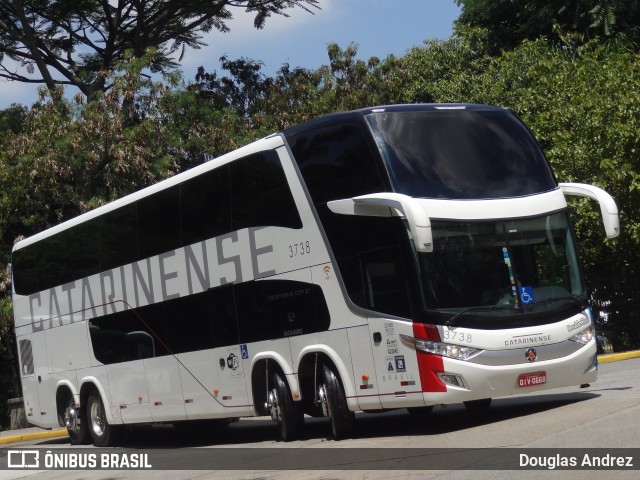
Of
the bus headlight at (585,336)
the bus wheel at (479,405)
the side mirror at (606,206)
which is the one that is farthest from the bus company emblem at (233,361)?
the side mirror at (606,206)

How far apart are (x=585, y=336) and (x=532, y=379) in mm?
1110

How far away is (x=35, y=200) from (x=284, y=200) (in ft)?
54.3

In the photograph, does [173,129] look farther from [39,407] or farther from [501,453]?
[501,453]

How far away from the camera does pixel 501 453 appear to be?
34.4 ft

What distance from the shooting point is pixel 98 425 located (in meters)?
20.1

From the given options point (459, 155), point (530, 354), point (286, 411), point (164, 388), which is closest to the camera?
point (530, 354)

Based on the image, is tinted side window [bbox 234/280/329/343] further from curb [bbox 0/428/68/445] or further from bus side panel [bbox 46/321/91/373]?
curb [bbox 0/428/68/445]

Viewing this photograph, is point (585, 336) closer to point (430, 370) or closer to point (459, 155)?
point (430, 370)

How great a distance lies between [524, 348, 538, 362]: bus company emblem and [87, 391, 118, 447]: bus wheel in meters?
9.48

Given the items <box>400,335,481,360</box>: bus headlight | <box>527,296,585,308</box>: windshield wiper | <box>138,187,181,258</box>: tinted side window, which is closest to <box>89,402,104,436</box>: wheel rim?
<box>138,187,181,258</box>: tinted side window

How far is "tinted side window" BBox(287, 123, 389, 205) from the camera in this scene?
43.5 feet

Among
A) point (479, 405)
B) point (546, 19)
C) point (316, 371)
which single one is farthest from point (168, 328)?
point (546, 19)

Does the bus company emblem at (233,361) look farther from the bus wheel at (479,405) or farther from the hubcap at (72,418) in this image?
the hubcap at (72,418)

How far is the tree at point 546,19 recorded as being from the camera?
123ft
